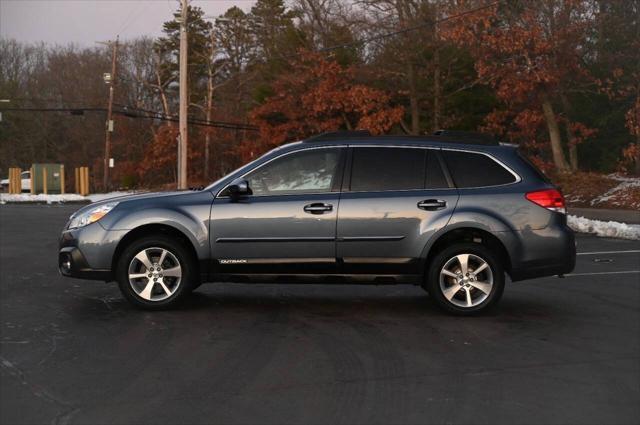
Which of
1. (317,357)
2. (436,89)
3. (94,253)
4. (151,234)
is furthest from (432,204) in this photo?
(436,89)

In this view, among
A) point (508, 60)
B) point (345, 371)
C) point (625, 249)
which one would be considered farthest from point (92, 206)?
point (508, 60)

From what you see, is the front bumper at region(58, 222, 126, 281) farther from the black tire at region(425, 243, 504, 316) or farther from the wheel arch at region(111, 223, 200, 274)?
the black tire at region(425, 243, 504, 316)

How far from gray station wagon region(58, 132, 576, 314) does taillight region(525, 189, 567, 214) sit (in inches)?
0.5

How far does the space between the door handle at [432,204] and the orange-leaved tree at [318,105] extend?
3122 cm

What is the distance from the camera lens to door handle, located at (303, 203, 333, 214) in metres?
7.67

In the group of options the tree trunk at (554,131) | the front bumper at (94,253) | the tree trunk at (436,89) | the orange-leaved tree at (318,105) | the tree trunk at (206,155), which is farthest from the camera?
the tree trunk at (206,155)

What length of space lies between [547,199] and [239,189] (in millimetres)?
3078

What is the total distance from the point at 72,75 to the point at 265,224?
6830 cm

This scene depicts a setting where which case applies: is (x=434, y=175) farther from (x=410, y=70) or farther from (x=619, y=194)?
(x=410, y=70)

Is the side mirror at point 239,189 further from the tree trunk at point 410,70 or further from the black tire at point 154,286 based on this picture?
the tree trunk at point 410,70

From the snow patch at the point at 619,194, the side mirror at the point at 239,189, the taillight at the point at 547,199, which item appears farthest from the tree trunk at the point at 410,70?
the side mirror at the point at 239,189

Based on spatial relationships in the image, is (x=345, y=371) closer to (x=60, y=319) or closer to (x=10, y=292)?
(x=60, y=319)

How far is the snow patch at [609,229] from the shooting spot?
17.3 m

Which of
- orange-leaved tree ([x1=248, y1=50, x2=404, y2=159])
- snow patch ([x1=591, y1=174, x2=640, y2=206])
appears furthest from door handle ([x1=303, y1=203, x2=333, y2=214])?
orange-leaved tree ([x1=248, y1=50, x2=404, y2=159])
